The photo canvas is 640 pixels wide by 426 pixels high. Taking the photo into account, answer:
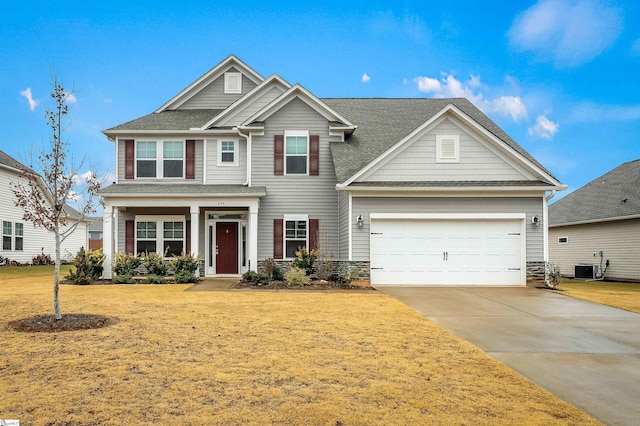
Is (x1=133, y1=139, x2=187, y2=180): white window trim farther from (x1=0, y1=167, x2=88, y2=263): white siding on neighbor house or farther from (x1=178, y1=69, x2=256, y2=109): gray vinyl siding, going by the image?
(x1=0, y1=167, x2=88, y2=263): white siding on neighbor house

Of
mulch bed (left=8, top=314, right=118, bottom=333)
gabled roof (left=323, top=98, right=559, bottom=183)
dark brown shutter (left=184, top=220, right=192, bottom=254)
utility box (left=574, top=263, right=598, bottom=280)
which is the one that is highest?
gabled roof (left=323, top=98, right=559, bottom=183)

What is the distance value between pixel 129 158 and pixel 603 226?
71.0ft

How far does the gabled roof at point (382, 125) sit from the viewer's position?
55.8 feet

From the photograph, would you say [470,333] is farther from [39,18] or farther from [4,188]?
[4,188]

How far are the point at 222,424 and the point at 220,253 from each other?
49.9ft

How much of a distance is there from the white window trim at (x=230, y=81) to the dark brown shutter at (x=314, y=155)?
15.2 ft

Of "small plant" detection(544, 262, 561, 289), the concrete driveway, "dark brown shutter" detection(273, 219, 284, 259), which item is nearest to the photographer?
the concrete driveway

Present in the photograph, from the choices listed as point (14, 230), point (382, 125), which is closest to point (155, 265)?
point (382, 125)

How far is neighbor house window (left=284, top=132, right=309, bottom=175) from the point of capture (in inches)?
725

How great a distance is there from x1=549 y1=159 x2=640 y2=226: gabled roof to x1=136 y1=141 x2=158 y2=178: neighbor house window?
2025cm

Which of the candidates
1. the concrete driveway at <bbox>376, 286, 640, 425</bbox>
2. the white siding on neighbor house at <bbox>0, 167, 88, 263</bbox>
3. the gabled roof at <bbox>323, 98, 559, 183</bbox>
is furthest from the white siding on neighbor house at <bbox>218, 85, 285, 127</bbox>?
the white siding on neighbor house at <bbox>0, 167, 88, 263</bbox>

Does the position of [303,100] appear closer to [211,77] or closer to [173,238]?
[211,77]

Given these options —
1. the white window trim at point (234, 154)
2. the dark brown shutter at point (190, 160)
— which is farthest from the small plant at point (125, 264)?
the white window trim at point (234, 154)

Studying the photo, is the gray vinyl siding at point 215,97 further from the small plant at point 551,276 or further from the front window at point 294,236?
the small plant at point 551,276
